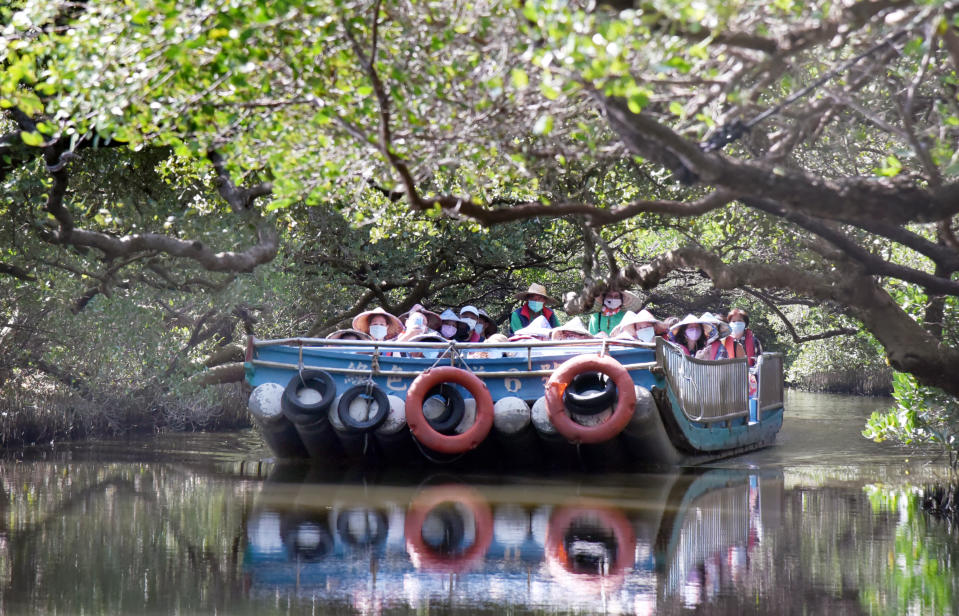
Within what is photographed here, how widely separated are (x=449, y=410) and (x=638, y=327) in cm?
268

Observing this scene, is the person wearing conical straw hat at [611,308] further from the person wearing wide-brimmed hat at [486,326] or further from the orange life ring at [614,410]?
the orange life ring at [614,410]

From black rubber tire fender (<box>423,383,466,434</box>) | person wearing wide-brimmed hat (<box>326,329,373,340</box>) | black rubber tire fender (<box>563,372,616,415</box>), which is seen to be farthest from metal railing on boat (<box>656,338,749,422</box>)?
person wearing wide-brimmed hat (<box>326,329,373,340</box>)

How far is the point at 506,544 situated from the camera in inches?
293

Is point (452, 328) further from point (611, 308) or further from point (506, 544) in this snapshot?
point (506, 544)

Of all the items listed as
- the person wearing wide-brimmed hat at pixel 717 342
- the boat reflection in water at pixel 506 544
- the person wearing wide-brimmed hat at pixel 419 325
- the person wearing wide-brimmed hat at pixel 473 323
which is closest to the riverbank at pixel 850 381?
the person wearing wide-brimmed hat at pixel 717 342

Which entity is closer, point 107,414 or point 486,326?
point 486,326

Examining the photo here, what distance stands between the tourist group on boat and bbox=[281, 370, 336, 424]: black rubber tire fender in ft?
4.00

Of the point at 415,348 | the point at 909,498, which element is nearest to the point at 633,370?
the point at 415,348

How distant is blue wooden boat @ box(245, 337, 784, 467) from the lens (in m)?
11.9

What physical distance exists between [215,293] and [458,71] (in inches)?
410

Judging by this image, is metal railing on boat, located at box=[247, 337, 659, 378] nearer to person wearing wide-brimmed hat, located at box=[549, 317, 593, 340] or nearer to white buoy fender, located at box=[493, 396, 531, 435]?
white buoy fender, located at box=[493, 396, 531, 435]

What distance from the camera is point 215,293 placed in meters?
16.2

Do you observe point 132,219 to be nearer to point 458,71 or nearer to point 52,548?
point 52,548

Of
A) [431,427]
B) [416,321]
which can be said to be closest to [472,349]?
[431,427]
